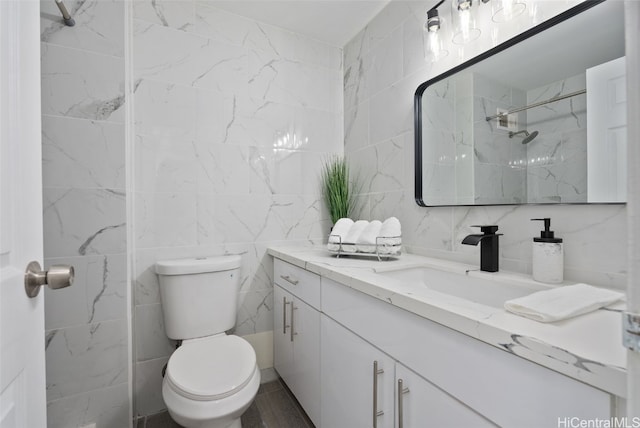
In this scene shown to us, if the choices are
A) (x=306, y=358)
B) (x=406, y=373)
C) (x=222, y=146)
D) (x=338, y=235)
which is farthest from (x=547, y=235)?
(x=222, y=146)

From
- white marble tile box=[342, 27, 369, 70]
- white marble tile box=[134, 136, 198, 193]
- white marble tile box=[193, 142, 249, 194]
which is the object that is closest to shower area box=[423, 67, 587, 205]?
white marble tile box=[342, 27, 369, 70]

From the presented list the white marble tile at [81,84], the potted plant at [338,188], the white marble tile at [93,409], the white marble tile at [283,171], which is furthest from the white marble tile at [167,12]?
the white marble tile at [93,409]

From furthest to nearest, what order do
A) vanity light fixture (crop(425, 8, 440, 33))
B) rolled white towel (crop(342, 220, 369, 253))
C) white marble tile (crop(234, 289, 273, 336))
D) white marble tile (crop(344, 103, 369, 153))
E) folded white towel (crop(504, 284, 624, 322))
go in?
white marble tile (crop(344, 103, 369, 153)) → white marble tile (crop(234, 289, 273, 336)) → rolled white towel (crop(342, 220, 369, 253)) → vanity light fixture (crop(425, 8, 440, 33)) → folded white towel (crop(504, 284, 624, 322))

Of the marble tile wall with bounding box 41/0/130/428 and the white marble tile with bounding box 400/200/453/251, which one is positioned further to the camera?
the white marble tile with bounding box 400/200/453/251

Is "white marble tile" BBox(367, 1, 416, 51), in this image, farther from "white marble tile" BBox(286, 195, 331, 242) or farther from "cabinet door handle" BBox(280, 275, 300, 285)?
"cabinet door handle" BBox(280, 275, 300, 285)

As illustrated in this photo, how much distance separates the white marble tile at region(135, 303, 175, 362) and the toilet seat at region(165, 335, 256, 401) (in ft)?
0.98

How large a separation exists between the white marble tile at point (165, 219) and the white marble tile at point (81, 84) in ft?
1.49

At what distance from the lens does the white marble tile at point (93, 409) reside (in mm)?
1202

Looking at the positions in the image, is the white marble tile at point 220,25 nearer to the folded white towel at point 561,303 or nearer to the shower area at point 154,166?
the shower area at point 154,166

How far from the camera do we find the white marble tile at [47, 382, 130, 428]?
1202 millimetres

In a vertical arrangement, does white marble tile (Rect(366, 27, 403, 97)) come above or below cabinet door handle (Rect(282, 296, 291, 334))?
above

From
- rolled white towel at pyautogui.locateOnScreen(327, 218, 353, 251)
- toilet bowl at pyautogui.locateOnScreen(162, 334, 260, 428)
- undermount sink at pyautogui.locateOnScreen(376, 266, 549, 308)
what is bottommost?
toilet bowl at pyautogui.locateOnScreen(162, 334, 260, 428)

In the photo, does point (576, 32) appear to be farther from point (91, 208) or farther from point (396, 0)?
point (91, 208)

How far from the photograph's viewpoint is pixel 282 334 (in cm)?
172
